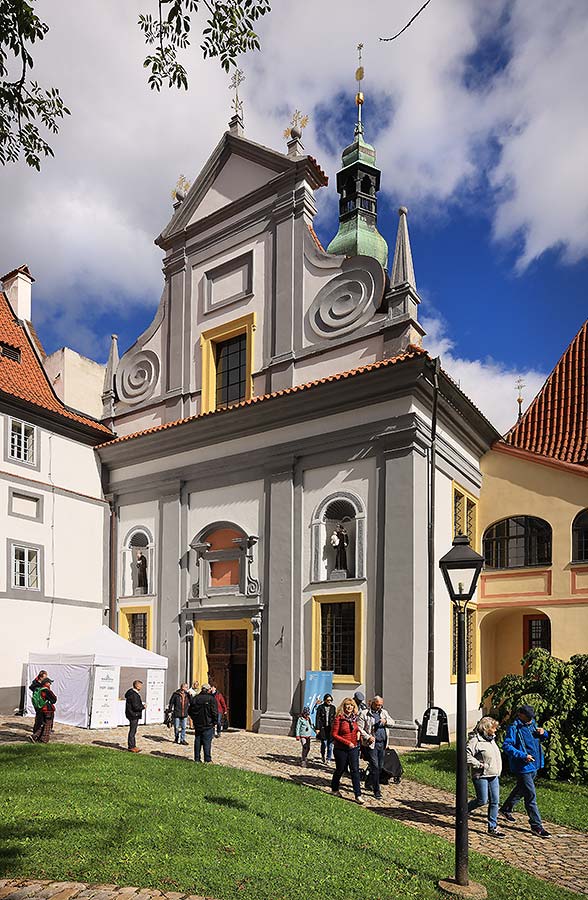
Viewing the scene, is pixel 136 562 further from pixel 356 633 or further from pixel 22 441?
pixel 356 633

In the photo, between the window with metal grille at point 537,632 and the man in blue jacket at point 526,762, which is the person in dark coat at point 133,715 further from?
the window with metal grille at point 537,632

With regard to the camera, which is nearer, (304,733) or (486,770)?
(486,770)

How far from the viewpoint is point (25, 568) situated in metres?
22.3

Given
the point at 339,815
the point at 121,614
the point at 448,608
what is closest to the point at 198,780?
the point at 339,815

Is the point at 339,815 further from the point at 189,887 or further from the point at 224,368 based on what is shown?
the point at 224,368

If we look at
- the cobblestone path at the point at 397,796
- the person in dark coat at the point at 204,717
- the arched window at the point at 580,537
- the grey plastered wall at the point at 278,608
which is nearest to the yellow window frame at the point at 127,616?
the cobblestone path at the point at 397,796

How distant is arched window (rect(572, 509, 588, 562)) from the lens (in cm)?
2064

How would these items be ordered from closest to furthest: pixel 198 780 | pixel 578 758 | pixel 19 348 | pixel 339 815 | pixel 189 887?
pixel 189 887
pixel 339 815
pixel 198 780
pixel 578 758
pixel 19 348

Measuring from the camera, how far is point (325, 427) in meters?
20.1

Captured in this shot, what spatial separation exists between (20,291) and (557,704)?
22.7 m

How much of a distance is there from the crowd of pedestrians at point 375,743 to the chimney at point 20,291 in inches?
611

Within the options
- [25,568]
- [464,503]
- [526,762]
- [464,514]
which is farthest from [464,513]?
[25,568]

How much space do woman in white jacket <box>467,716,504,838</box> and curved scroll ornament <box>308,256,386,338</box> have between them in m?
12.4

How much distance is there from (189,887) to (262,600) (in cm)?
1331
